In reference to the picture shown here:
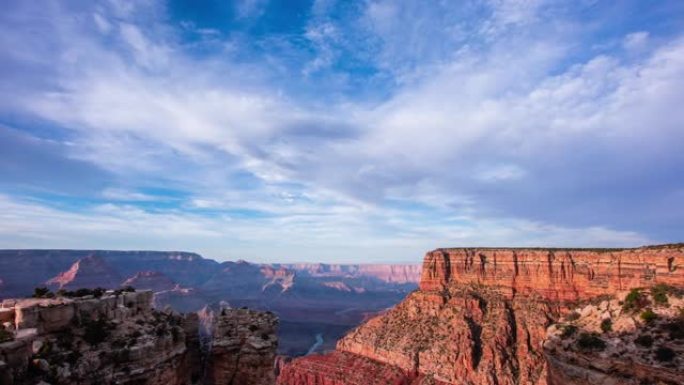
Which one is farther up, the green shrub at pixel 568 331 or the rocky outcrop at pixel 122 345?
the rocky outcrop at pixel 122 345

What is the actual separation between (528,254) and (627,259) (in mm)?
16982

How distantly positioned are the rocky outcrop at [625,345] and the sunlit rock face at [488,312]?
1577 cm

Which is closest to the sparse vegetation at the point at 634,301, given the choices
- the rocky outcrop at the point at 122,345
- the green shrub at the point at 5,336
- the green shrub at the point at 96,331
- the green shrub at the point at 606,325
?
the green shrub at the point at 606,325

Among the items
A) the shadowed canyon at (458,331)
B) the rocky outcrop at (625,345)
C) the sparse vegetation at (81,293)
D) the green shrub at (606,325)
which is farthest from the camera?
the green shrub at (606,325)

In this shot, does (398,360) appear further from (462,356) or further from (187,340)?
(187,340)

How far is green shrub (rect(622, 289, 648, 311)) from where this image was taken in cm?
3272

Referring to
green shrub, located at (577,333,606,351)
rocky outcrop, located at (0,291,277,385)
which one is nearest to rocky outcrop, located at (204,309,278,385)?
rocky outcrop, located at (0,291,277,385)

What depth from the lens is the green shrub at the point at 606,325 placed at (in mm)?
31464

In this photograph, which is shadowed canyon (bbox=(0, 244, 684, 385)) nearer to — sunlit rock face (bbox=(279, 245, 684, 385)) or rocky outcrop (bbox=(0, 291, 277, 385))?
rocky outcrop (bbox=(0, 291, 277, 385))

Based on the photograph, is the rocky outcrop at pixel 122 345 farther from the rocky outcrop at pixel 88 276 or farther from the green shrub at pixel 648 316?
the rocky outcrop at pixel 88 276

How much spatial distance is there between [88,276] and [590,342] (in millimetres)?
201174

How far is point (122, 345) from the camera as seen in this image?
626 inches

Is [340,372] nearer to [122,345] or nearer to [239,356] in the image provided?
[239,356]

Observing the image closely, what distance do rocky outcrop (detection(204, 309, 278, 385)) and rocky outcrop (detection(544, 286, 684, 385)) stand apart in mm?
21190
